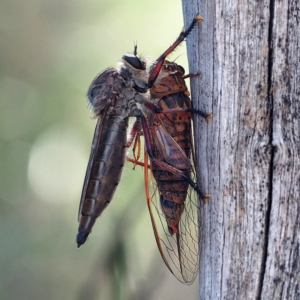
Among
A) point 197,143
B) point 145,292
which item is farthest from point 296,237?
point 145,292

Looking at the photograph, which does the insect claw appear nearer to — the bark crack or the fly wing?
the bark crack

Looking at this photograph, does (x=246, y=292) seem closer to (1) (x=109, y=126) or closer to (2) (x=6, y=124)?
(1) (x=109, y=126)

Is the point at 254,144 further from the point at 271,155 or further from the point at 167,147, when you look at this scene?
the point at 167,147

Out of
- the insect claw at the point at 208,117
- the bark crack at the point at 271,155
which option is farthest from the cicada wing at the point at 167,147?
the bark crack at the point at 271,155

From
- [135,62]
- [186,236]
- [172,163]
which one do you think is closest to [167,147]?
[172,163]

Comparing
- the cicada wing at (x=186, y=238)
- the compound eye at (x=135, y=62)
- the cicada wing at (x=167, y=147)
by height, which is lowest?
the cicada wing at (x=186, y=238)

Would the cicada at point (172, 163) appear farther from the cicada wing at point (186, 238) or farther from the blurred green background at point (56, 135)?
the blurred green background at point (56, 135)
